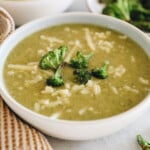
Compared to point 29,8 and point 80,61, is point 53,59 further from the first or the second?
point 29,8

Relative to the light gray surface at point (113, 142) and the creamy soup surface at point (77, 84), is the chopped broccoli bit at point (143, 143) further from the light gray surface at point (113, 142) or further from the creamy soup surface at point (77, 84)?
the creamy soup surface at point (77, 84)

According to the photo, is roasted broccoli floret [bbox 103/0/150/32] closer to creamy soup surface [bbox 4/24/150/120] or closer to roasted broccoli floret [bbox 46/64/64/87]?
creamy soup surface [bbox 4/24/150/120]

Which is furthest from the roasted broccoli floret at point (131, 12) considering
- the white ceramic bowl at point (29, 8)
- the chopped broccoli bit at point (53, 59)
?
the chopped broccoli bit at point (53, 59)

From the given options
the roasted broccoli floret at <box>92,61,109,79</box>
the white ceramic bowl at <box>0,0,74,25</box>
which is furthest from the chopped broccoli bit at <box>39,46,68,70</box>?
the white ceramic bowl at <box>0,0,74,25</box>

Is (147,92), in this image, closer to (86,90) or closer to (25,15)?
(86,90)

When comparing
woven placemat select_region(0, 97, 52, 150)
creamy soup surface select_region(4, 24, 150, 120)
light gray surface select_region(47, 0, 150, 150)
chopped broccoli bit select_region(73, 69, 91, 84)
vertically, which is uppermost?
chopped broccoli bit select_region(73, 69, 91, 84)
